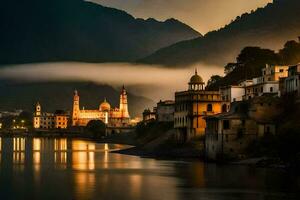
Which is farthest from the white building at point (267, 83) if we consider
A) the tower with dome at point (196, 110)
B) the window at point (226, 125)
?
the window at point (226, 125)

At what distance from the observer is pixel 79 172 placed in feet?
205

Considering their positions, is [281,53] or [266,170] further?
[281,53]

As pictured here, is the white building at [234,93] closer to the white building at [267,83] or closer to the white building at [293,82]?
the white building at [267,83]

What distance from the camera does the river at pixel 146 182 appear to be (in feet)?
149

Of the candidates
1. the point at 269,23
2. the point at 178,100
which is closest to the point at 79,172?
the point at 178,100

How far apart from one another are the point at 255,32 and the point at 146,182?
117 metres

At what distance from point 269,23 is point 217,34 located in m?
28.9

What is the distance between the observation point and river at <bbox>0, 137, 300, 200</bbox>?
1784 inches

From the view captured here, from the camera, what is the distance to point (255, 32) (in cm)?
16600

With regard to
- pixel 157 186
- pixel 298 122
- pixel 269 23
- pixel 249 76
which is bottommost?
pixel 157 186

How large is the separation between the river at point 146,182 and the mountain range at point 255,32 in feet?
287

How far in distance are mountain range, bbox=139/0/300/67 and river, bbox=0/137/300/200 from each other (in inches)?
3448

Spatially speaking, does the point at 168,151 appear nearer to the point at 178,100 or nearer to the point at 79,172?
the point at 178,100

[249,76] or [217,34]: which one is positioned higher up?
[217,34]
